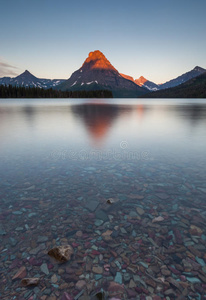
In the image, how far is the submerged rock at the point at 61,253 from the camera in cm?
469

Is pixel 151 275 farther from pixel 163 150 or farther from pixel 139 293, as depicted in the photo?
pixel 163 150

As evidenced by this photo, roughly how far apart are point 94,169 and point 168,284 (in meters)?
7.56

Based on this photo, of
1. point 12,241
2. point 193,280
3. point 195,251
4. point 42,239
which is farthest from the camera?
point 42,239

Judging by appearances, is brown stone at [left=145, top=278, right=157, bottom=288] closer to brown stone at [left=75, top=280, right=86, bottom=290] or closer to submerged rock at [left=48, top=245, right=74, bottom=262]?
brown stone at [left=75, top=280, right=86, bottom=290]

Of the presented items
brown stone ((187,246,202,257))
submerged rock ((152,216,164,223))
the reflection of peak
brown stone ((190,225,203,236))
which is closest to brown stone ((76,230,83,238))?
submerged rock ((152,216,164,223))

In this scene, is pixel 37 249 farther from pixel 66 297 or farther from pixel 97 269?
pixel 97 269

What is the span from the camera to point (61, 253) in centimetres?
477

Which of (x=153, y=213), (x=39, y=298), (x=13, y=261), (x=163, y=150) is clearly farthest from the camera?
(x=163, y=150)

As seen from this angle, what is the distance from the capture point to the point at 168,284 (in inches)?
161

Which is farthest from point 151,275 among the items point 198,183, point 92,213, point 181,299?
point 198,183

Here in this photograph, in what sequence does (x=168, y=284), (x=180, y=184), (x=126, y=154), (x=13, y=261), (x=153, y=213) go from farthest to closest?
(x=126, y=154) → (x=180, y=184) → (x=153, y=213) → (x=13, y=261) → (x=168, y=284)

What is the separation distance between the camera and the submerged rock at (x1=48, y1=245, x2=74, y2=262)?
4.69m

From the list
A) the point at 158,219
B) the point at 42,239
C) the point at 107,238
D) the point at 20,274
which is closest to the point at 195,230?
the point at 158,219

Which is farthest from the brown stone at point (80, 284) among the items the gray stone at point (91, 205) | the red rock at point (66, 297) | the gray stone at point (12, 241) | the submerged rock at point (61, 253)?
the gray stone at point (91, 205)
